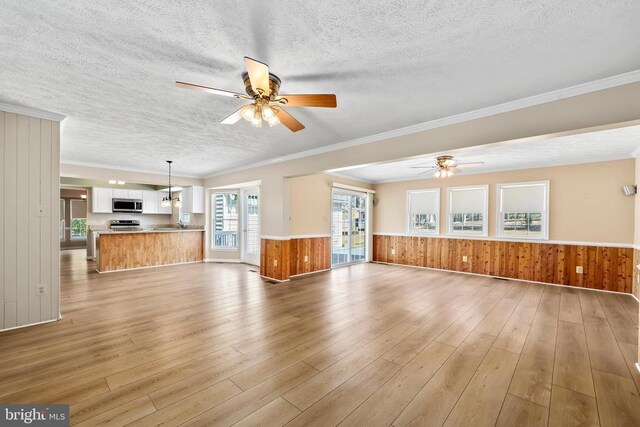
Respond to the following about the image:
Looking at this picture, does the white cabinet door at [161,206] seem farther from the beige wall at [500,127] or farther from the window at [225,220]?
the beige wall at [500,127]

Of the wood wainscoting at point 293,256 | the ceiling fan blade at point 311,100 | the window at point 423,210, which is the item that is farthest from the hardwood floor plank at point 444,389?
the window at point 423,210

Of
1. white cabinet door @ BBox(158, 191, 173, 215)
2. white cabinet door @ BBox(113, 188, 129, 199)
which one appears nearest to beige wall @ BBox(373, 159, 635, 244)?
white cabinet door @ BBox(158, 191, 173, 215)

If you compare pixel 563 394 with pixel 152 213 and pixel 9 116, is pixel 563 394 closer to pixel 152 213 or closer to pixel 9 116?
pixel 9 116

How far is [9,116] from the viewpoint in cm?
302

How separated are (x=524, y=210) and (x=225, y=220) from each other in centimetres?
757

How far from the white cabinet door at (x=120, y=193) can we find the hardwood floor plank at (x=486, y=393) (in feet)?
32.1

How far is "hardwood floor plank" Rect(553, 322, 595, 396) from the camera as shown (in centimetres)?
214

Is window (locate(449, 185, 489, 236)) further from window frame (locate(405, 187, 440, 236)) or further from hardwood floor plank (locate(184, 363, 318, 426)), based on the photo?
hardwood floor plank (locate(184, 363, 318, 426))

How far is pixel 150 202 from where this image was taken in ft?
29.3

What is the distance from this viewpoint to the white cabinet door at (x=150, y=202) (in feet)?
28.8

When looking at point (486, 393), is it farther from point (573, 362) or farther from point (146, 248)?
point (146, 248)

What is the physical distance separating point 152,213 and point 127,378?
8.18 metres

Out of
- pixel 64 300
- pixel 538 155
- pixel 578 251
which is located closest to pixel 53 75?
pixel 64 300

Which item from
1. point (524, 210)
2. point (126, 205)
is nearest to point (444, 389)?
point (524, 210)
